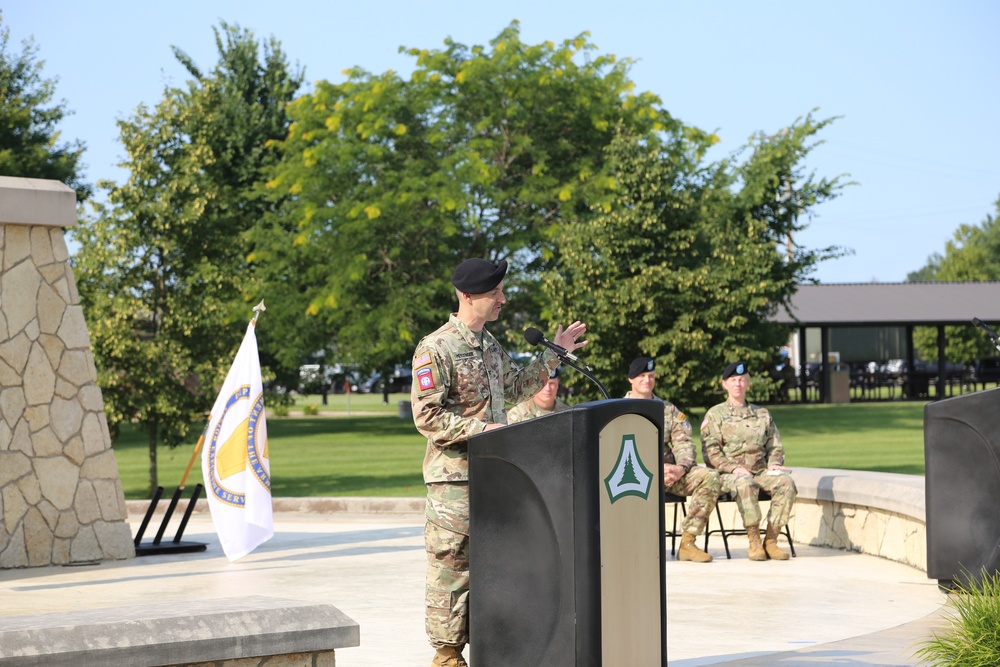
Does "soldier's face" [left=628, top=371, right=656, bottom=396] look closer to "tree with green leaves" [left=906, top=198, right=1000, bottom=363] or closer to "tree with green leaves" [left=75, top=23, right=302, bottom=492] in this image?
"tree with green leaves" [left=75, top=23, right=302, bottom=492]

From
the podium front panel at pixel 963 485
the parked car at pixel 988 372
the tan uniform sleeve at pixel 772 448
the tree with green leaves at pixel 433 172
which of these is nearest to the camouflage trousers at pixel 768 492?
the tan uniform sleeve at pixel 772 448

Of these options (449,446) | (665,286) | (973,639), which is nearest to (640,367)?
(449,446)

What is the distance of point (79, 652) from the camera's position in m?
4.25

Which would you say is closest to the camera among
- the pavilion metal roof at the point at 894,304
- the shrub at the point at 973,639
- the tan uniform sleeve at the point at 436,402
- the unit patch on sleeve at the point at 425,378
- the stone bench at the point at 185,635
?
the stone bench at the point at 185,635

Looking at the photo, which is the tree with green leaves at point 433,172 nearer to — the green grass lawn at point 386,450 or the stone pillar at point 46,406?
the green grass lawn at point 386,450

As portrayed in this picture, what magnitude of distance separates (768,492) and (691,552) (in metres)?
0.88

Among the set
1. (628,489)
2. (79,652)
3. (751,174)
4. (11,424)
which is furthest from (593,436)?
(751,174)

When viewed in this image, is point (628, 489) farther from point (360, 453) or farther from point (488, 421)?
point (360, 453)

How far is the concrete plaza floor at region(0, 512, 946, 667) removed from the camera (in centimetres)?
692

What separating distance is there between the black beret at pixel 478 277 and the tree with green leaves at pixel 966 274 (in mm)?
52691

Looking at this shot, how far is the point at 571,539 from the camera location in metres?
4.73

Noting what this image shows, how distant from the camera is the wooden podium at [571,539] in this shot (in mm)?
4707

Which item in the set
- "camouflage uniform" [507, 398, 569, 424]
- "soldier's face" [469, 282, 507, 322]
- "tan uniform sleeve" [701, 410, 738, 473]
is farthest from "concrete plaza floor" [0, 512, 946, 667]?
"soldier's face" [469, 282, 507, 322]

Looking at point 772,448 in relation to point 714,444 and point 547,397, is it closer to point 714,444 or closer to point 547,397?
point 714,444
